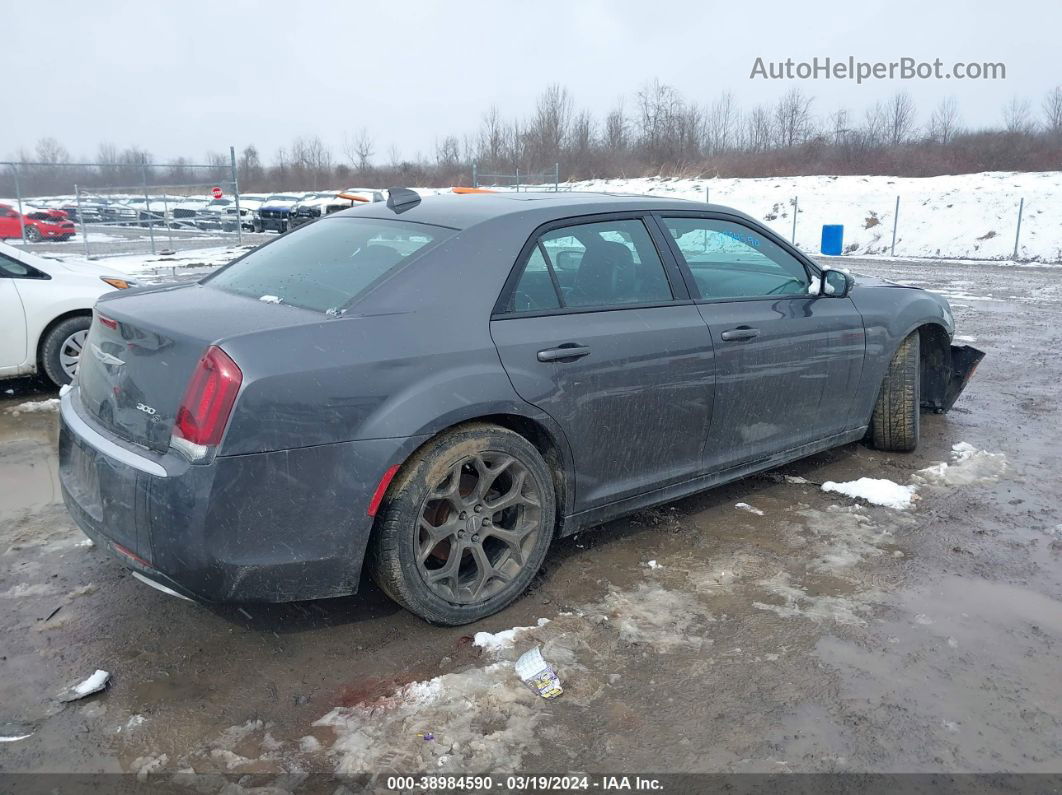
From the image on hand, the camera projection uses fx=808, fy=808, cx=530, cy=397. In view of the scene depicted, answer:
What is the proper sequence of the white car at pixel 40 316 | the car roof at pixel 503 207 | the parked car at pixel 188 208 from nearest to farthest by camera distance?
the car roof at pixel 503 207 → the white car at pixel 40 316 → the parked car at pixel 188 208

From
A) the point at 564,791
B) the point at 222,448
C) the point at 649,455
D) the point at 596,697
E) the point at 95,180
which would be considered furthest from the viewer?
the point at 95,180

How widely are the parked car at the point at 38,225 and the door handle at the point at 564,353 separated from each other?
914 inches

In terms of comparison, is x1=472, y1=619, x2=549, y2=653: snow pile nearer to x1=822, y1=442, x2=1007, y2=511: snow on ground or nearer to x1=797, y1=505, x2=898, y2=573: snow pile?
x1=797, y1=505, x2=898, y2=573: snow pile

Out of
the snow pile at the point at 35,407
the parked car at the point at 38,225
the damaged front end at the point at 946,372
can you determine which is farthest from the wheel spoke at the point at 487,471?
the parked car at the point at 38,225

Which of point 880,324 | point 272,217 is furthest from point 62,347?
point 272,217

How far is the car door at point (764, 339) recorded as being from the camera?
3.78 metres

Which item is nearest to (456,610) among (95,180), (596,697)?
(596,697)

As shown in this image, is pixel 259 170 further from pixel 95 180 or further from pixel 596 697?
pixel 596 697

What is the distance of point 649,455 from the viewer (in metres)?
3.53

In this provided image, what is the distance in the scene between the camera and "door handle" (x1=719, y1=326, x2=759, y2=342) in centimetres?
371

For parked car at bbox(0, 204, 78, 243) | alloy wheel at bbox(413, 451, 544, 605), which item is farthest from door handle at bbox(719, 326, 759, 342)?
parked car at bbox(0, 204, 78, 243)

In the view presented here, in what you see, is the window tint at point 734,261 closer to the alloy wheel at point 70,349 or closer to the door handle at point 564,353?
the door handle at point 564,353

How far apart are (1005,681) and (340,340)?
253 cm

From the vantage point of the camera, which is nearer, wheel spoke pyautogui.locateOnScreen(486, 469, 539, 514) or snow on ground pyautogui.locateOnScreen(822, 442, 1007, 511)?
wheel spoke pyautogui.locateOnScreen(486, 469, 539, 514)
